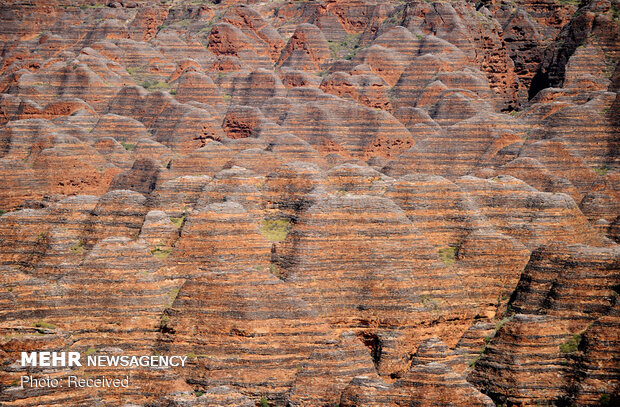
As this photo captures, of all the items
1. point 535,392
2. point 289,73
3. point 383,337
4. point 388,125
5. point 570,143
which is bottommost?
point 535,392

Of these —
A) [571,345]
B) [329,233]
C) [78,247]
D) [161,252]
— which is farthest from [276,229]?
[571,345]

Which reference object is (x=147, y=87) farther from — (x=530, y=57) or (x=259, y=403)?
(x=259, y=403)

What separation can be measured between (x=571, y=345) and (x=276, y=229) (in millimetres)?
13751

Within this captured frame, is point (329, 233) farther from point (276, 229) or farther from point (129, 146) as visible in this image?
point (129, 146)

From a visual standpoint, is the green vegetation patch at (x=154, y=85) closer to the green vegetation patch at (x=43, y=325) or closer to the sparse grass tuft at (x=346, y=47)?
the sparse grass tuft at (x=346, y=47)

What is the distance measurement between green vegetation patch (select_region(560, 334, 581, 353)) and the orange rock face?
82mm

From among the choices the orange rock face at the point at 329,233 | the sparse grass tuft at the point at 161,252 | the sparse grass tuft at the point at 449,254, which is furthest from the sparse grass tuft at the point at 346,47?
the sparse grass tuft at the point at 161,252

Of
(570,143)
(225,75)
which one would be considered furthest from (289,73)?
(570,143)

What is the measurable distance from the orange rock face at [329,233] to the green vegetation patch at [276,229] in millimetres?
133

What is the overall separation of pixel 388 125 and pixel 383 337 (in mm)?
34063

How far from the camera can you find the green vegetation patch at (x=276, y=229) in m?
43.6

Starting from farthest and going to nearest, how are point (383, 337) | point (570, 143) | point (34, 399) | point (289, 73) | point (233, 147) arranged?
point (289, 73) < point (233, 147) < point (570, 143) < point (383, 337) < point (34, 399)

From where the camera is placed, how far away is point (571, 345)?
1428 inches

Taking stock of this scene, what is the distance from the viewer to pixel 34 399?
31094 millimetres
